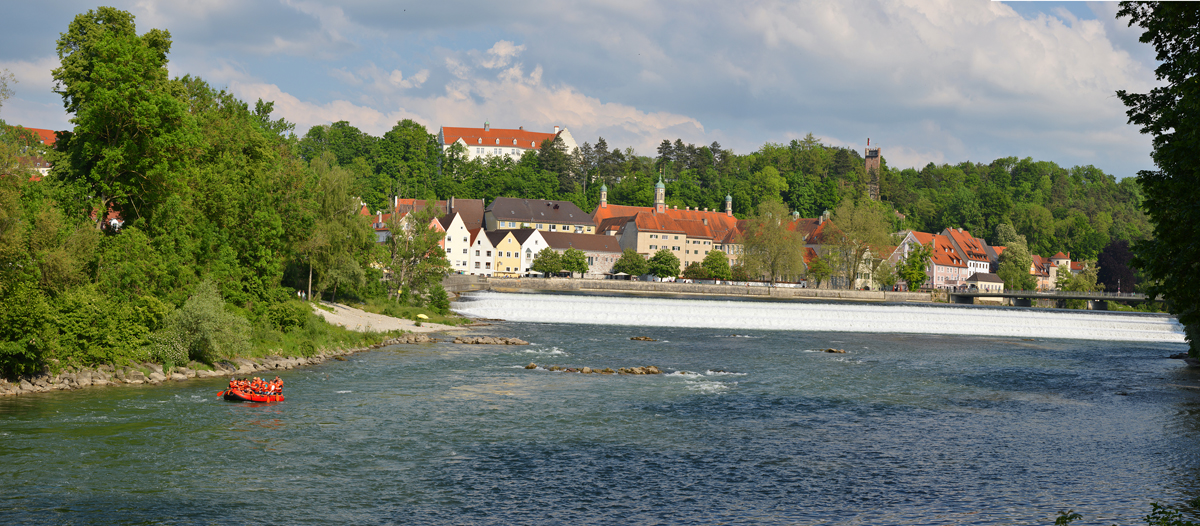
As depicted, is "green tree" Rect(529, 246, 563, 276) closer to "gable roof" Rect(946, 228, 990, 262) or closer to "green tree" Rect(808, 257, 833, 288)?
"green tree" Rect(808, 257, 833, 288)

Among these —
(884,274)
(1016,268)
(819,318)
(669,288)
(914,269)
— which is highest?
(1016,268)

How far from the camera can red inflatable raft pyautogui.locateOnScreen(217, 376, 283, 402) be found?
91.0 feet

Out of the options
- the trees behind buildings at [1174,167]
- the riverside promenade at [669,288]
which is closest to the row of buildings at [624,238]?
the riverside promenade at [669,288]

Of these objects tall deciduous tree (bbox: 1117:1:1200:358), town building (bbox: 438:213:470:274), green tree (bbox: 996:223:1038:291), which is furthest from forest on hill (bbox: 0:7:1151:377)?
green tree (bbox: 996:223:1038:291)

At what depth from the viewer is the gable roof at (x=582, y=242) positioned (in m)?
143

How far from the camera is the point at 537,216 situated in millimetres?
160125

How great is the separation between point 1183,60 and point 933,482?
38.3ft

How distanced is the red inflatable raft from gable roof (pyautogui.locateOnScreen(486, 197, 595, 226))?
12907 cm

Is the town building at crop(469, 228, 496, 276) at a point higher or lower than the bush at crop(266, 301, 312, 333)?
higher

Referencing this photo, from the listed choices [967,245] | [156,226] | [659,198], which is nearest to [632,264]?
[659,198]

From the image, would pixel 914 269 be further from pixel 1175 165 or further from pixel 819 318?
pixel 1175 165

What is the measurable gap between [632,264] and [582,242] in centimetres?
1173

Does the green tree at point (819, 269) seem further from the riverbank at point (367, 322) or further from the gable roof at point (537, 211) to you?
the riverbank at point (367, 322)

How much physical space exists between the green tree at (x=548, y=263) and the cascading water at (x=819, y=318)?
2199 inches
